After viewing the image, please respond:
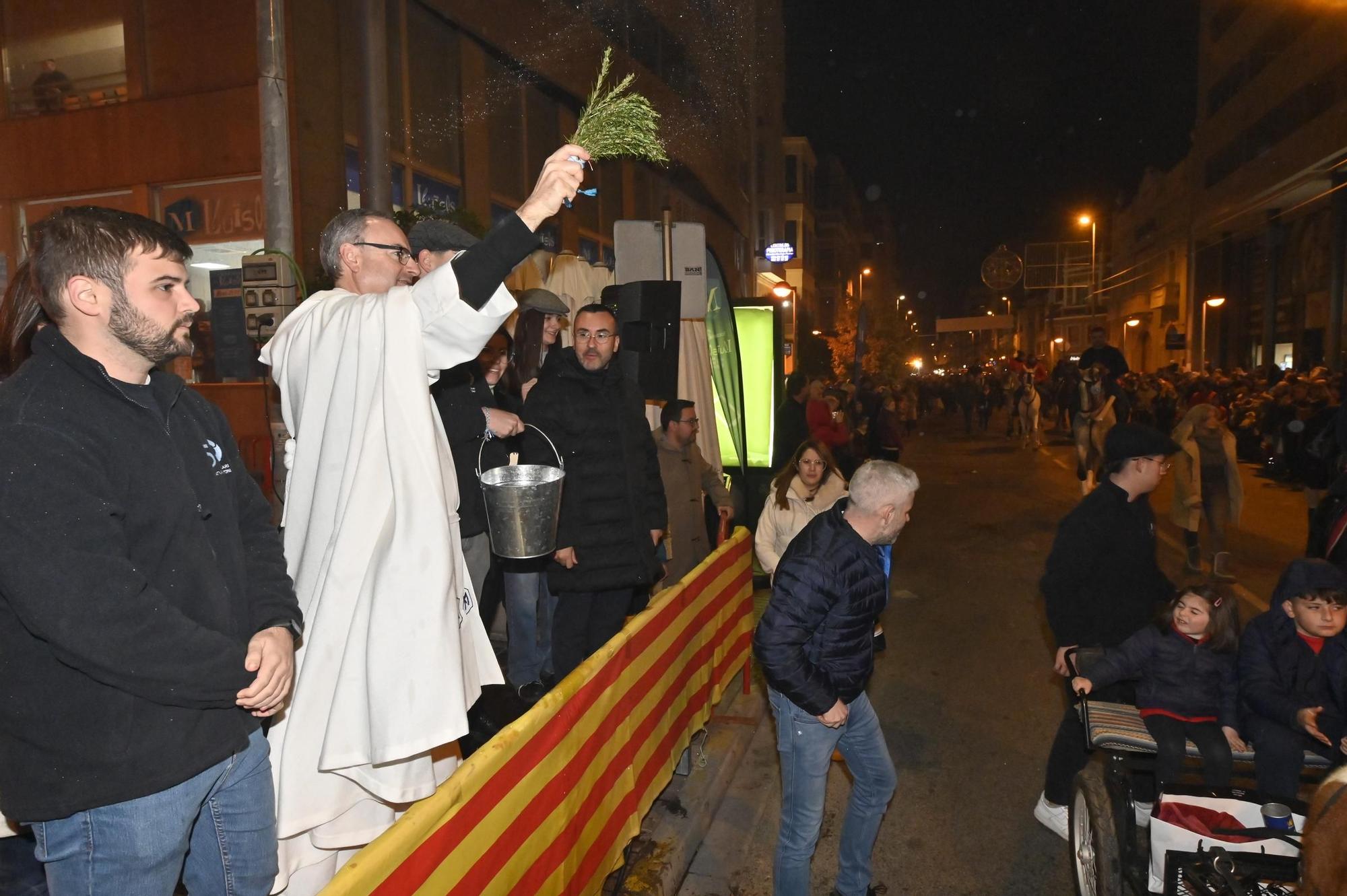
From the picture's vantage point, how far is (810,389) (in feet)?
36.2

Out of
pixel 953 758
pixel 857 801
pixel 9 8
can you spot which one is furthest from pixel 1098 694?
pixel 9 8

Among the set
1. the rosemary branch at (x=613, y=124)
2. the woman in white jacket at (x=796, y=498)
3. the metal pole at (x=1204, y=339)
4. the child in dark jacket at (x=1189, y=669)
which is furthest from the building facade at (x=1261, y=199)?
the rosemary branch at (x=613, y=124)

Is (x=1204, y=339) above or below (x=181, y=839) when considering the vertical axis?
above

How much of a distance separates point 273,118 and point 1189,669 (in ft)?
21.8

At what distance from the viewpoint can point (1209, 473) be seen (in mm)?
9531

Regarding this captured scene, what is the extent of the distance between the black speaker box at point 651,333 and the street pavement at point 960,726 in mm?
2334

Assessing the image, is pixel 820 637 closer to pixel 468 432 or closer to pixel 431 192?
pixel 468 432

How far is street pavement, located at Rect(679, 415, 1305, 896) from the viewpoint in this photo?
427cm

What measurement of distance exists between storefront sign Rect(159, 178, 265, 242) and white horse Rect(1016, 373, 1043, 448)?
19.9 metres

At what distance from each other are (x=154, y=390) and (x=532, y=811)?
159cm

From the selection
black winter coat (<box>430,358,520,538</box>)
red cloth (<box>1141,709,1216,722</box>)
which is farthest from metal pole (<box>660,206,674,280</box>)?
red cloth (<box>1141,709,1216,722</box>)

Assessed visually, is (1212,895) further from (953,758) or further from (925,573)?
(925,573)

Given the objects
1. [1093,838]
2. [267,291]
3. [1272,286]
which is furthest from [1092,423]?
[1272,286]

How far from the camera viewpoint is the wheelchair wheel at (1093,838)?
3363 mm
